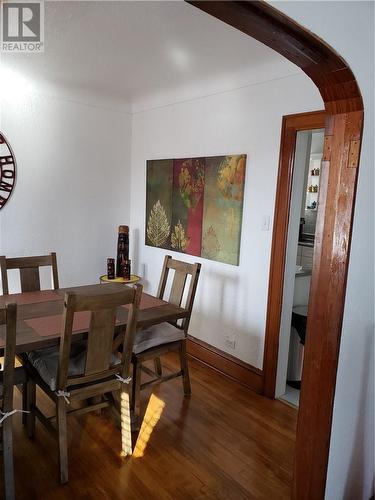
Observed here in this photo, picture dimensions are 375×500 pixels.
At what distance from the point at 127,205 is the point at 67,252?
83cm

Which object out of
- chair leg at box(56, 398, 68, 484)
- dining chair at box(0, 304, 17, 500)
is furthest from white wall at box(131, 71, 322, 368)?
dining chair at box(0, 304, 17, 500)

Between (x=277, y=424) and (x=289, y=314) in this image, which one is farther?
(x=289, y=314)

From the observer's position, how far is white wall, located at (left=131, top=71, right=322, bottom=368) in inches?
101

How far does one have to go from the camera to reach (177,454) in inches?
81.4

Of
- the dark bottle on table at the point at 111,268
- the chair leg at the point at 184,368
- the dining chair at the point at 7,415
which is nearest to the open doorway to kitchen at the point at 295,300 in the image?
the chair leg at the point at 184,368

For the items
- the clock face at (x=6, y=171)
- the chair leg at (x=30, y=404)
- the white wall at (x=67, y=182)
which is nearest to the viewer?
the chair leg at (x=30, y=404)

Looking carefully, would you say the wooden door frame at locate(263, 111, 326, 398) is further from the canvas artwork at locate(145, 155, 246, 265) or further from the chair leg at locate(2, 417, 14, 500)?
the chair leg at locate(2, 417, 14, 500)

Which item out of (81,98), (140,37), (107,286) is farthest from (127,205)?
(140,37)

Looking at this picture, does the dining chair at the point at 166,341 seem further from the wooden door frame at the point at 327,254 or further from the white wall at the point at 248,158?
the wooden door frame at the point at 327,254

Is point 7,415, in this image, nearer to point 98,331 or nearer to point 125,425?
point 98,331

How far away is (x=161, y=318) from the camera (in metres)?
2.24

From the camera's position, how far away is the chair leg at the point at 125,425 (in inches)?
79.7

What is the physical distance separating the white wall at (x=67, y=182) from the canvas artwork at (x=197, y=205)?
1.43 feet

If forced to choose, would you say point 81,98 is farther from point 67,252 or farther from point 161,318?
point 161,318
